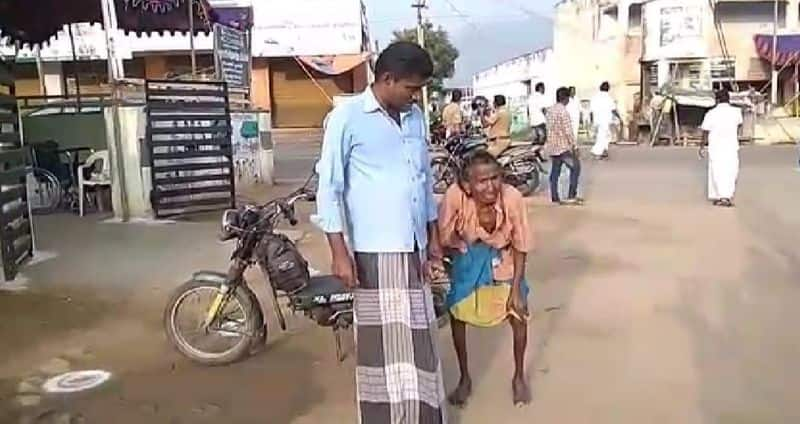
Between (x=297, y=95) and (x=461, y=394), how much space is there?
29297 millimetres

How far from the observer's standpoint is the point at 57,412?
467cm

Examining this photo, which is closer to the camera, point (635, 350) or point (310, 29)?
point (635, 350)

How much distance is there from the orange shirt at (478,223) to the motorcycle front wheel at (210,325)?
1.53 metres

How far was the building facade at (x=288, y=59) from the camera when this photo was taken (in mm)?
31359

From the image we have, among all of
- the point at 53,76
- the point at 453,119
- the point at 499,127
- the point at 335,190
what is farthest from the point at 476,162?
the point at 53,76

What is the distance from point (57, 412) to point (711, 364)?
3.44 m

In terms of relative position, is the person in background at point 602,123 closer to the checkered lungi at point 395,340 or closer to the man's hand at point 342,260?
the checkered lungi at point 395,340

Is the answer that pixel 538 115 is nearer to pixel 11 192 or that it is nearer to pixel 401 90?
pixel 11 192

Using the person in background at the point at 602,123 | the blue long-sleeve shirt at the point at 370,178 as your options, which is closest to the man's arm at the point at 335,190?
the blue long-sleeve shirt at the point at 370,178

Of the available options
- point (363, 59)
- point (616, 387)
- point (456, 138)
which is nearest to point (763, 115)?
point (363, 59)

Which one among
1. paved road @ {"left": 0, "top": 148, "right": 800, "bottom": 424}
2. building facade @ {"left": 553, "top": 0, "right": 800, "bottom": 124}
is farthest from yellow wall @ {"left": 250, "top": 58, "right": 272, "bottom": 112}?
paved road @ {"left": 0, "top": 148, "right": 800, "bottom": 424}

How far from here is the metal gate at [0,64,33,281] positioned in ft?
24.8

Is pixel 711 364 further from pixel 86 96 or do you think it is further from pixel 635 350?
pixel 86 96

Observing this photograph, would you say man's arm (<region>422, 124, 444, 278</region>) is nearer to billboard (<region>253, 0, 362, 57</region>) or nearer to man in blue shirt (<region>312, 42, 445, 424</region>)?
man in blue shirt (<region>312, 42, 445, 424</region>)
